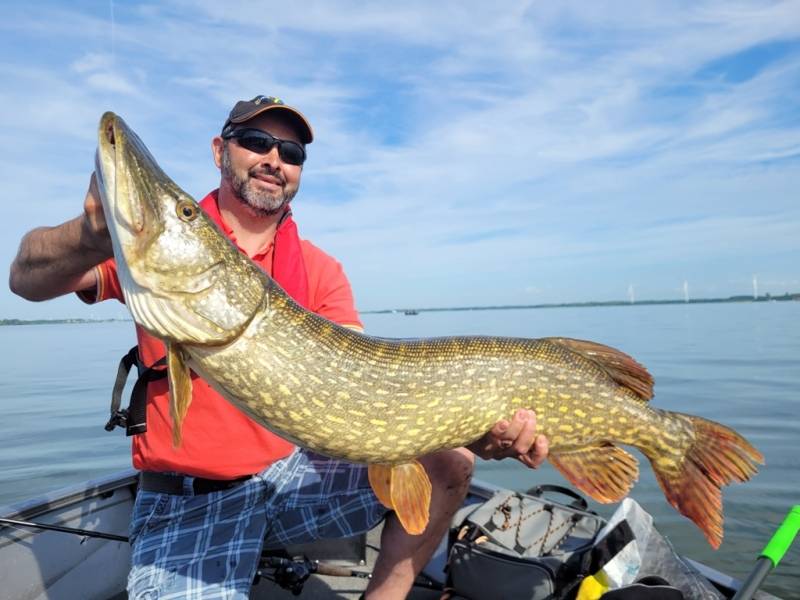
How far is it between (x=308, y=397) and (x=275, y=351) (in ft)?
0.73

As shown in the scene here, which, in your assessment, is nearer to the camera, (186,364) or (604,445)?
(186,364)

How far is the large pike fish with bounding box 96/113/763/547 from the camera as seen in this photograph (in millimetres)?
1935

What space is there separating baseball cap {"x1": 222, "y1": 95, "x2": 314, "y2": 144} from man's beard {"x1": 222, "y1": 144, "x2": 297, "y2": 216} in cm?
19

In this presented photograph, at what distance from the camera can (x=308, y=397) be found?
2.17 m

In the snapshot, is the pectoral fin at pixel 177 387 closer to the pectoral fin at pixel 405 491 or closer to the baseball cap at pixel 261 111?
the pectoral fin at pixel 405 491

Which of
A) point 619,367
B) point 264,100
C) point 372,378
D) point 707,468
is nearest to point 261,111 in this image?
point 264,100

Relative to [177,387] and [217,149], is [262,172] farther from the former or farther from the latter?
[177,387]

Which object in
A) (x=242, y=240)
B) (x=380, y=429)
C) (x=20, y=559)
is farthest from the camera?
(x=242, y=240)

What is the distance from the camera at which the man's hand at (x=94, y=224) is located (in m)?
1.92

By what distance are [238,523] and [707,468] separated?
7.10ft

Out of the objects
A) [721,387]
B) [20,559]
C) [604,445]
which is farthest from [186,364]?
[721,387]

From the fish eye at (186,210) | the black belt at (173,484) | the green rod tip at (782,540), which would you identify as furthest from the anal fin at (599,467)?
the fish eye at (186,210)

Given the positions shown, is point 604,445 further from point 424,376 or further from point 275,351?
point 275,351

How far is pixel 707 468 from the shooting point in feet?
8.48
